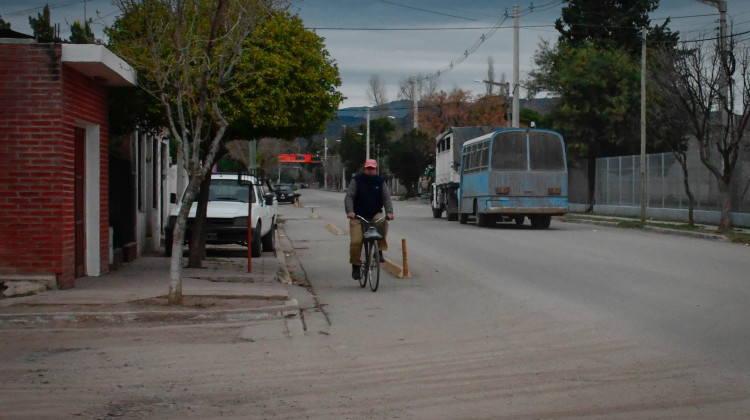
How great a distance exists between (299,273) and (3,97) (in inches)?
261

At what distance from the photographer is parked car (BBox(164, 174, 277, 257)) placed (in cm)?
1991

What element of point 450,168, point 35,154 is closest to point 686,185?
point 450,168

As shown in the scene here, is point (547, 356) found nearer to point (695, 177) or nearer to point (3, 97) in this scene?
point (3, 97)

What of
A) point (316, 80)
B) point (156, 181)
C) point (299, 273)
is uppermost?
point (316, 80)

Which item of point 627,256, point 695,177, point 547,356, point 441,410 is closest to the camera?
point 441,410

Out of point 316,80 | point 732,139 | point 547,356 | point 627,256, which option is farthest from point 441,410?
point 732,139

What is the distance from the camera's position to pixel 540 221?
105 feet

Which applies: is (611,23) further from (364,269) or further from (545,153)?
(364,269)

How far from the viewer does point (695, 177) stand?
3400 centimetres

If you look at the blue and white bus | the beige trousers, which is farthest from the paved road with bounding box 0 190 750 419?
the blue and white bus

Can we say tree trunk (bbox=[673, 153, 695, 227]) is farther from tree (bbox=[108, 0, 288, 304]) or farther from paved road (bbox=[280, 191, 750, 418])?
tree (bbox=[108, 0, 288, 304])

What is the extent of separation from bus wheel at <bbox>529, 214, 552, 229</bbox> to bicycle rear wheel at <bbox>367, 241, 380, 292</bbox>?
1793cm

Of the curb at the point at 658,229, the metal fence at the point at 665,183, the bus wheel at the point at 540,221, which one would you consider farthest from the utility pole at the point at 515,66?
the bus wheel at the point at 540,221

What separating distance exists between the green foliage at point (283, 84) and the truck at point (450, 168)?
789 inches
